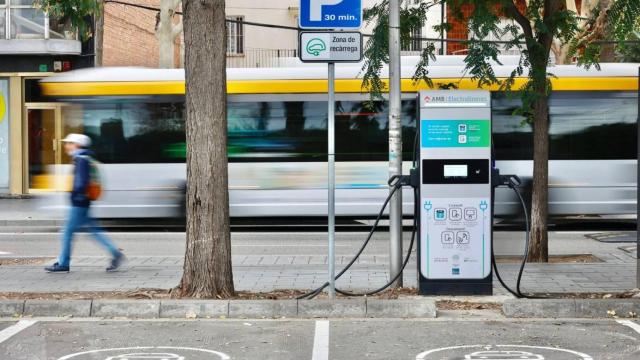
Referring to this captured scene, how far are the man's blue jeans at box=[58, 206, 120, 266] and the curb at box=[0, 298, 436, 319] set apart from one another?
8.64 feet

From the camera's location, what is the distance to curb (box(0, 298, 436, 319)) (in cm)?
902

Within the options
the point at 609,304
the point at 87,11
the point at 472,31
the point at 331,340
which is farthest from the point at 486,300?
the point at 87,11

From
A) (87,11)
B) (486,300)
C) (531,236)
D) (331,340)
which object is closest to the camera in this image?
(331,340)

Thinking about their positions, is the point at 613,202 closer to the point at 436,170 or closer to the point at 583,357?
the point at 436,170

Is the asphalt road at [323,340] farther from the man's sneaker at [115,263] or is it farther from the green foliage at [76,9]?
the green foliage at [76,9]

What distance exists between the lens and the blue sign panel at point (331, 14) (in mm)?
9273

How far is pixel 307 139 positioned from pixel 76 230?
727cm

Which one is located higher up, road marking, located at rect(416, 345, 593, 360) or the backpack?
the backpack

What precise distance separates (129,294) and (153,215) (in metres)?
8.64

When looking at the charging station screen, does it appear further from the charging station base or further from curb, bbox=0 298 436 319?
curb, bbox=0 298 436 319

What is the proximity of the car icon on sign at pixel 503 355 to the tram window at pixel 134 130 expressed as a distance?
1183 centimetres

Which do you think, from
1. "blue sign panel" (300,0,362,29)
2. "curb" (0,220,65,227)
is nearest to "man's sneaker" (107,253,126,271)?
"blue sign panel" (300,0,362,29)

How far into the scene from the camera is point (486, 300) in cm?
958

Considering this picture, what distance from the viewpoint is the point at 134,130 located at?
730 inches
